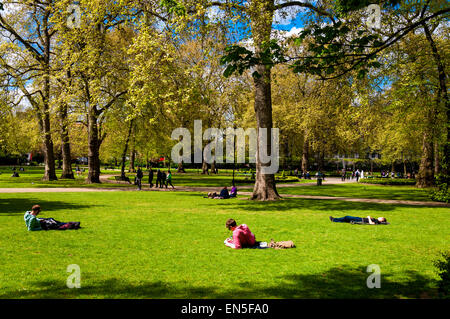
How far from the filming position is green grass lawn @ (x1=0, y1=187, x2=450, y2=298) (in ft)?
18.2

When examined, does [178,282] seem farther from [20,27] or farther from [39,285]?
[20,27]

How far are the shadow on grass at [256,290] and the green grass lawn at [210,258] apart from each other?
2 cm

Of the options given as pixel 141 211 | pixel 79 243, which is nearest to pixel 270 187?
pixel 141 211

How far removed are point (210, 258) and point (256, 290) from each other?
2.08 m

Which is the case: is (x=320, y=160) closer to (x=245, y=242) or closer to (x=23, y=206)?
(x=23, y=206)

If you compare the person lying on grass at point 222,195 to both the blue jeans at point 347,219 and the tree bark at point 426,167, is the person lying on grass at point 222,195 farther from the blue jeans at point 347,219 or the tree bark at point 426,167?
the tree bark at point 426,167

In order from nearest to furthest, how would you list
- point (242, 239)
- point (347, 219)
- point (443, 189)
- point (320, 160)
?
point (443, 189)
point (242, 239)
point (347, 219)
point (320, 160)

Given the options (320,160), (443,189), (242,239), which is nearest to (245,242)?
(242,239)

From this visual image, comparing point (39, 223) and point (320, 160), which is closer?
point (39, 223)

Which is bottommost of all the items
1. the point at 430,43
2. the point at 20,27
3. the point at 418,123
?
the point at 418,123

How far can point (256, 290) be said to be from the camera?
5.53 meters

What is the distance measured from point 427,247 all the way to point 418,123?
20.7 metres

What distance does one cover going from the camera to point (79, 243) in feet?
28.6
